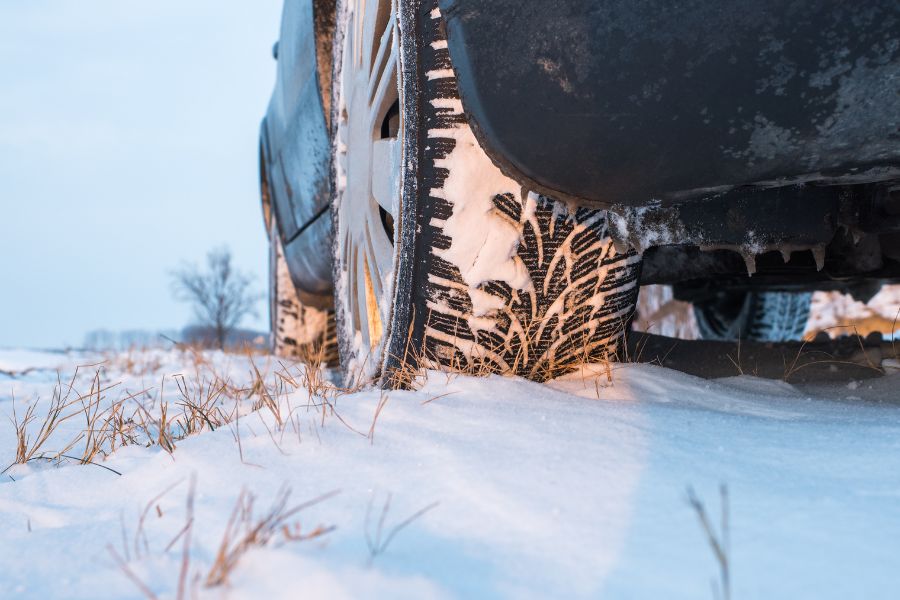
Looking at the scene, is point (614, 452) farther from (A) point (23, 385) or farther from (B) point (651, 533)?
(A) point (23, 385)

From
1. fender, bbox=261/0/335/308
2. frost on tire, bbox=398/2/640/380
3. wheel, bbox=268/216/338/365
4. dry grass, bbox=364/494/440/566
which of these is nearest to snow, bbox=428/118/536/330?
frost on tire, bbox=398/2/640/380

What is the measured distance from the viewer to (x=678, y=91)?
1.05 meters

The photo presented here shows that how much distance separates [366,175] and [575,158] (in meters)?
0.68

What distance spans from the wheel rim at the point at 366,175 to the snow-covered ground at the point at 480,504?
0.38m

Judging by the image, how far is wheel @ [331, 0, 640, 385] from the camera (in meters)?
1.31

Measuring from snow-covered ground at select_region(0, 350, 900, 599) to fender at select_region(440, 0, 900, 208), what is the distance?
1.26 feet

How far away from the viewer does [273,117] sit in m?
3.14

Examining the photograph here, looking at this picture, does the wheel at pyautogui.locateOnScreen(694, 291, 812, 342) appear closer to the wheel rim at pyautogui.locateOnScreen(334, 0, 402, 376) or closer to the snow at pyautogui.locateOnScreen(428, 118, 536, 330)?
the wheel rim at pyautogui.locateOnScreen(334, 0, 402, 376)

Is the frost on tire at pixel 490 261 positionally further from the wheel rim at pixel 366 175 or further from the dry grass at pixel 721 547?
the dry grass at pixel 721 547

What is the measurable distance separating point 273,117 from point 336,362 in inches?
49.0

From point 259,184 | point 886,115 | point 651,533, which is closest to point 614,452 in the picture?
point 651,533

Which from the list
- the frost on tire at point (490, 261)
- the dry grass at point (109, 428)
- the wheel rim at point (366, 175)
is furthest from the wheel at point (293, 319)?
the frost on tire at point (490, 261)

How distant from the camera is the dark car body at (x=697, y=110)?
0.97 meters

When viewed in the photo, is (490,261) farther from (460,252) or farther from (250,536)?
(250,536)
